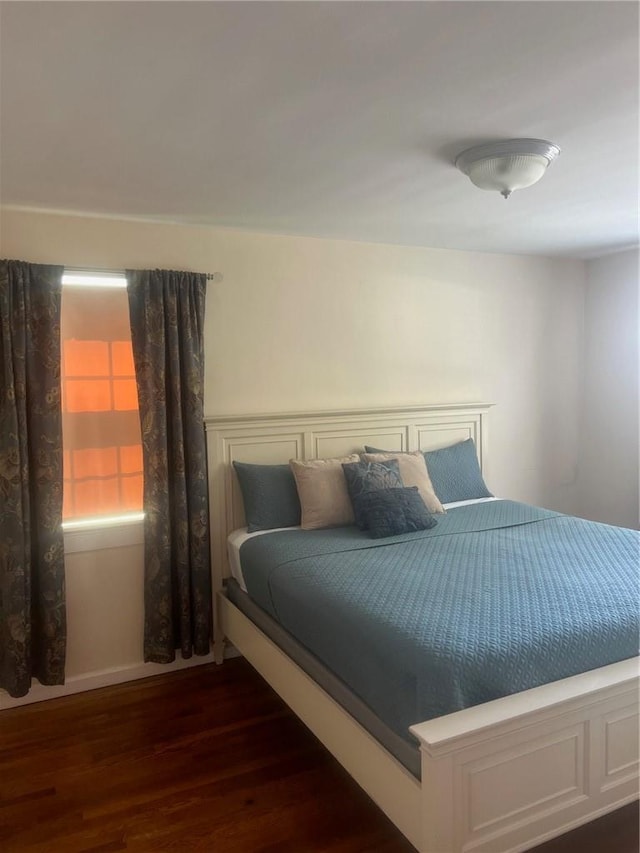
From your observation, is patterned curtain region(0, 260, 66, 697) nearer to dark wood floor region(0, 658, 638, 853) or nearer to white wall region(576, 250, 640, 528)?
dark wood floor region(0, 658, 638, 853)

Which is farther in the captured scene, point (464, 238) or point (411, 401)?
point (411, 401)

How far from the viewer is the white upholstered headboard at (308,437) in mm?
3336

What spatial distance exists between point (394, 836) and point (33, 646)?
1.83 metres

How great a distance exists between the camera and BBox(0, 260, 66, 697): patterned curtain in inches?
109

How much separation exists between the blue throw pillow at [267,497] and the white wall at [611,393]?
2.43 m

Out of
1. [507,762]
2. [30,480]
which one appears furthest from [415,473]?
[30,480]

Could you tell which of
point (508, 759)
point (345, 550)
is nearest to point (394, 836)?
point (508, 759)

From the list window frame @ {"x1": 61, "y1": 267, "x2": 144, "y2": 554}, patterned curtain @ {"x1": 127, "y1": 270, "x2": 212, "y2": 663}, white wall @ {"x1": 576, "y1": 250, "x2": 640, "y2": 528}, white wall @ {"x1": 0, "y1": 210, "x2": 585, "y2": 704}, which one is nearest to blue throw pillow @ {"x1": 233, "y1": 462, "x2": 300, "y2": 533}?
patterned curtain @ {"x1": 127, "y1": 270, "x2": 212, "y2": 663}

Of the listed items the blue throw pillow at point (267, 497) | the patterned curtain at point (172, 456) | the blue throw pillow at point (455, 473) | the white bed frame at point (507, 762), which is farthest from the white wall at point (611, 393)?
the patterned curtain at point (172, 456)

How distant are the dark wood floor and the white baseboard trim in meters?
0.05

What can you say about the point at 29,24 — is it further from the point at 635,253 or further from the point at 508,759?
the point at 635,253

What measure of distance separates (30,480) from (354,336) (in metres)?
1.91

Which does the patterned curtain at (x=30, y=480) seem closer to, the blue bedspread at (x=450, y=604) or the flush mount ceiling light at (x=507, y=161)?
the blue bedspread at (x=450, y=604)

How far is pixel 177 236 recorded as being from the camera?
3.23 meters
